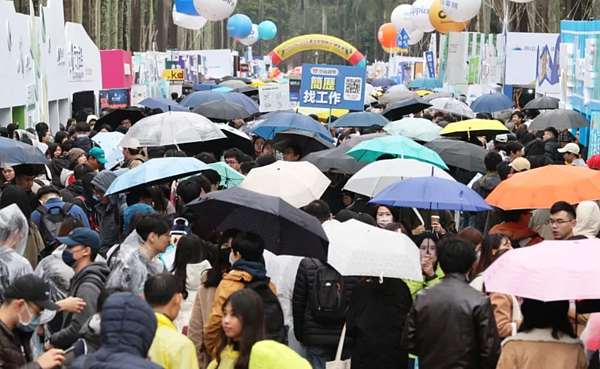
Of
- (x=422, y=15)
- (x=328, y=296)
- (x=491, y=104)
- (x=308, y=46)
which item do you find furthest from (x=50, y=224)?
(x=308, y=46)

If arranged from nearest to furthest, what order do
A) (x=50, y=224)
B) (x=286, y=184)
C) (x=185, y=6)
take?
1. (x=50, y=224)
2. (x=286, y=184)
3. (x=185, y=6)

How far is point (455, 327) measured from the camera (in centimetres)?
549

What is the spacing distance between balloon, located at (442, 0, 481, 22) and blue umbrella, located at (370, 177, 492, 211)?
1967cm

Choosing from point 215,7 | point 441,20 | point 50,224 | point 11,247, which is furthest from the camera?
point 441,20

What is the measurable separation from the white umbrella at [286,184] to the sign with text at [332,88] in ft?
27.0

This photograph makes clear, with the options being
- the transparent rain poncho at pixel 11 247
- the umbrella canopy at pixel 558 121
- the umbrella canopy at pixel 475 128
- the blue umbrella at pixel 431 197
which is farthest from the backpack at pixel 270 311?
the umbrella canopy at pixel 558 121

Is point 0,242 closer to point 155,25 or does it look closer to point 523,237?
point 523,237

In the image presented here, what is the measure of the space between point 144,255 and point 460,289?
200 cm

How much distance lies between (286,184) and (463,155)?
389 cm

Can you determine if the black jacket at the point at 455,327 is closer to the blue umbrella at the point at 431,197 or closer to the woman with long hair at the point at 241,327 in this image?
the woman with long hair at the point at 241,327

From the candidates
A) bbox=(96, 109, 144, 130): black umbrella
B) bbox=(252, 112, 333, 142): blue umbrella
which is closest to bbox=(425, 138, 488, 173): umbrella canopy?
bbox=(252, 112, 333, 142): blue umbrella

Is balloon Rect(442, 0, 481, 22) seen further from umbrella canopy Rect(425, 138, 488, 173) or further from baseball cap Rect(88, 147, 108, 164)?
baseball cap Rect(88, 147, 108, 164)

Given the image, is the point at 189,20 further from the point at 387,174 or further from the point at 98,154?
the point at 387,174

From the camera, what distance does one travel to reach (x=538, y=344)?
5078mm
